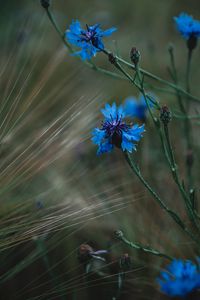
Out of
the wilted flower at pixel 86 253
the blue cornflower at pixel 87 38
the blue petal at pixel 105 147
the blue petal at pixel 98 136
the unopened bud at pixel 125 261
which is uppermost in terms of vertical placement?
the blue cornflower at pixel 87 38

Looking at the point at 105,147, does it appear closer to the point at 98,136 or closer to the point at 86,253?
the point at 98,136

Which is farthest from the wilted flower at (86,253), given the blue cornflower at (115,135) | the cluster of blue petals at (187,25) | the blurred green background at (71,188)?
the cluster of blue petals at (187,25)

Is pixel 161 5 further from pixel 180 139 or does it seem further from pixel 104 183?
pixel 104 183

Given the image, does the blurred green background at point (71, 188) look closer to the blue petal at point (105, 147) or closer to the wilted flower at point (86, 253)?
the wilted flower at point (86, 253)

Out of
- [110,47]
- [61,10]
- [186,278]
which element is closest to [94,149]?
[110,47]

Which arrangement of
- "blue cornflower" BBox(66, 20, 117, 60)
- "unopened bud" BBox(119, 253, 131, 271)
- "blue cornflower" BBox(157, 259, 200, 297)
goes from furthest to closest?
"blue cornflower" BBox(66, 20, 117, 60) < "unopened bud" BBox(119, 253, 131, 271) < "blue cornflower" BBox(157, 259, 200, 297)

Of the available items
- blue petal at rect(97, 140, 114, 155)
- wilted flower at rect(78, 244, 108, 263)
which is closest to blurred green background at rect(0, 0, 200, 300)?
wilted flower at rect(78, 244, 108, 263)

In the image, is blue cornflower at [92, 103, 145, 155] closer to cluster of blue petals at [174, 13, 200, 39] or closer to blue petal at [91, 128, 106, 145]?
blue petal at [91, 128, 106, 145]
